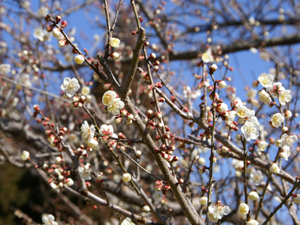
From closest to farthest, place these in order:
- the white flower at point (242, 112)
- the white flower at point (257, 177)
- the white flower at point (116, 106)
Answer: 1. the white flower at point (116, 106)
2. the white flower at point (242, 112)
3. the white flower at point (257, 177)

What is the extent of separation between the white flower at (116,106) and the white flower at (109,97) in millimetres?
17

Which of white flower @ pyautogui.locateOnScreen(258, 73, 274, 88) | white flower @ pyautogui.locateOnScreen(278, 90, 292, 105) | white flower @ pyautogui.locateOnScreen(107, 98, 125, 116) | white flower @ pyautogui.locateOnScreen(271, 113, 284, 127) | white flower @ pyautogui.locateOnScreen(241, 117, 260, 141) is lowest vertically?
white flower @ pyautogui.locateOnScreen(107, 98, 125, 116)

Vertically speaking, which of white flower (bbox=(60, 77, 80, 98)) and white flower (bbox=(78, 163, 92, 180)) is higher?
white flower (bbox=(60, 77, 80, 98))

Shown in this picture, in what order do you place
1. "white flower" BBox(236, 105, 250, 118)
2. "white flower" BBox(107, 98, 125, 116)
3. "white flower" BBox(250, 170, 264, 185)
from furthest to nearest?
1. "white flower" BBox(250, 170, 264, 185)
2. "white flower" BBox(236, 105, 250, 118)
3. "white flower" BBox(107, 98, 125, 116)

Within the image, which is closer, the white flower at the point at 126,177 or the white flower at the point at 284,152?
the white flower at the point at 126,177

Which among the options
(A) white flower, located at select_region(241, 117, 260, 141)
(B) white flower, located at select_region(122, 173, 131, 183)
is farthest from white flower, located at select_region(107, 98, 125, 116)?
(A) white flower, located at select_region(241, 117, 260, 141)

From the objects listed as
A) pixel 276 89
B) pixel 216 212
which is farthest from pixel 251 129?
pixel 216 212

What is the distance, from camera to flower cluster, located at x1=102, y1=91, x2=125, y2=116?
1419mm

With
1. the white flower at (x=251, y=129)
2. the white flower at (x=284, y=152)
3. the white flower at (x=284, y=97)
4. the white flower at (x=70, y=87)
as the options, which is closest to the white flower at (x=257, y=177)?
the white flower at (x=284, y=152)

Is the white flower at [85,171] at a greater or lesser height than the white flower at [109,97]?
lesser

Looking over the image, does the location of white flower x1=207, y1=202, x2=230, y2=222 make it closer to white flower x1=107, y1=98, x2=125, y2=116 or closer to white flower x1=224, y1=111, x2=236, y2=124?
white flower x1=224, y1=111, x2=236, y2=124

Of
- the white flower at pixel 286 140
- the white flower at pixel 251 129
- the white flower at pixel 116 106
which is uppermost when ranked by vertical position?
the white flower at pixel 286 140

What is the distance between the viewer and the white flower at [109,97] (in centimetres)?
144

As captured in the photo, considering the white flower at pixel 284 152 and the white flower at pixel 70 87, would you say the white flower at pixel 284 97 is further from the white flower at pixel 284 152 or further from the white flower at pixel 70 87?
the white flower at pixel 70 87
